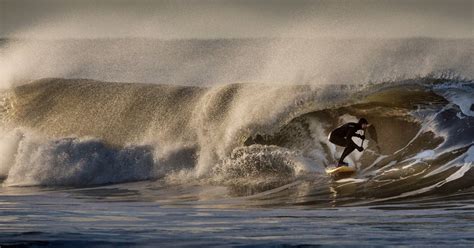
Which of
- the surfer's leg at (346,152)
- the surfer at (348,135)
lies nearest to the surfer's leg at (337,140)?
the surfer at (348,135)

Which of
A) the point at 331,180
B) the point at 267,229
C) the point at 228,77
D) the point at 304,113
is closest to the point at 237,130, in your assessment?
the point at 304,113

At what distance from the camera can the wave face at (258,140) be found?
1730 cm

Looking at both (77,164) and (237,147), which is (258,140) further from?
(77,164)

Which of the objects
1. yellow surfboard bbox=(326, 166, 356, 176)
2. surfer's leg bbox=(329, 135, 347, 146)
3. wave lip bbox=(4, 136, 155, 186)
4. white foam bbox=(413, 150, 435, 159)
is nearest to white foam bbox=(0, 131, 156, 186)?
wave lip bbox=(4, 136, 155, 186)

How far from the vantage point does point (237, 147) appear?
66.3 ft

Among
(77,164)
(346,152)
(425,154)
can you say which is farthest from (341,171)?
(77,164)

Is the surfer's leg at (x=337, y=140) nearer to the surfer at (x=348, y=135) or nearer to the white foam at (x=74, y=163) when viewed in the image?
the surfer at (x=348, y=135)

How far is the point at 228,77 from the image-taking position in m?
29.1

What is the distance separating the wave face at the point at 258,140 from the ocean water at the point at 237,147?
43mm

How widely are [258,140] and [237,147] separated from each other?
421 millimetres

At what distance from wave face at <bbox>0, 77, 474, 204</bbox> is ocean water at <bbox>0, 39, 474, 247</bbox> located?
0.04m

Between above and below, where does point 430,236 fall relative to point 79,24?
below

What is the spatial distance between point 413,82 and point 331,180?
5555 millimetres

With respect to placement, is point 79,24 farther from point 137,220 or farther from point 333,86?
point 137,220
